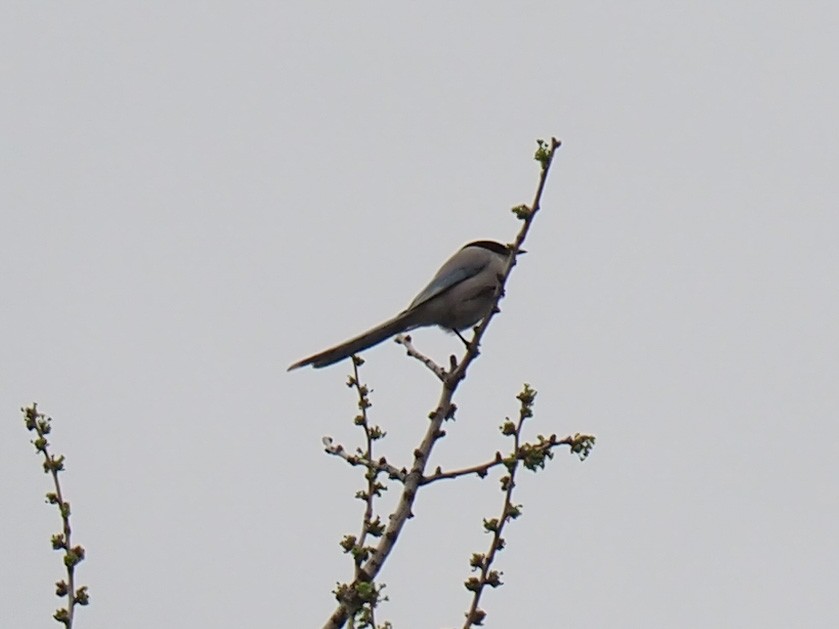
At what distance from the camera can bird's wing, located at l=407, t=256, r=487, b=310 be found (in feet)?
28.3

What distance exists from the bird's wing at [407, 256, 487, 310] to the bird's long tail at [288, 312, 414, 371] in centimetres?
22

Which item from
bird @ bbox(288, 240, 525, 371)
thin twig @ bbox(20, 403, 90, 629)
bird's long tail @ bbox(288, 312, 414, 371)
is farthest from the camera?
bird @ bbox(288, 240, 525, 371)

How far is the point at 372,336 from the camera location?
7918 mm

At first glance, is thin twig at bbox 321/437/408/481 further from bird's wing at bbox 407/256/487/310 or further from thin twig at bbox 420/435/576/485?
bird's wing at bbox 407/256/487/310

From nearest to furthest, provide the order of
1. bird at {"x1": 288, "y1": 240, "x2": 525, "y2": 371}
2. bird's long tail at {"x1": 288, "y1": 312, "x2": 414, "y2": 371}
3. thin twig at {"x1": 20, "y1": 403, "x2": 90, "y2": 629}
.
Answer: thin twig at {"x1": 20, "y1": 403, "x2": 90, "y2": 629} < bird's long tail at {"x1": 288, "y1": 312, "x2": 414, "y2": 371} < bird at {"x1": 288, "y1": 240, "x2": 525, "y2": 371}

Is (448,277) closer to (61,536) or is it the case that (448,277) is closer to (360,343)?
(360,343)

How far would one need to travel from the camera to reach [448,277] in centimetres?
884

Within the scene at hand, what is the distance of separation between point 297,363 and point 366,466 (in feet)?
6.27

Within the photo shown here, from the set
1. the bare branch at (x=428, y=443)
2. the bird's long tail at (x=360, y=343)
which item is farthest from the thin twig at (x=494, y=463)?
the bird's long tail at (x=360, y=343)

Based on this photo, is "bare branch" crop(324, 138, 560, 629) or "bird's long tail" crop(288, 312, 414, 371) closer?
"bare branch" crop(324, 138, 560, 629)

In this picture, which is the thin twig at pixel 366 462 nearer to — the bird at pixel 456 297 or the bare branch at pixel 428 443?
the bare branch at pixel 428 443

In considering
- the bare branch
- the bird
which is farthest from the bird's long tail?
the bare branch

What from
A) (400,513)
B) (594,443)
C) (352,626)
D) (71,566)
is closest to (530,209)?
(594,443)

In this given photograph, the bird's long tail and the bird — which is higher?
the bird
